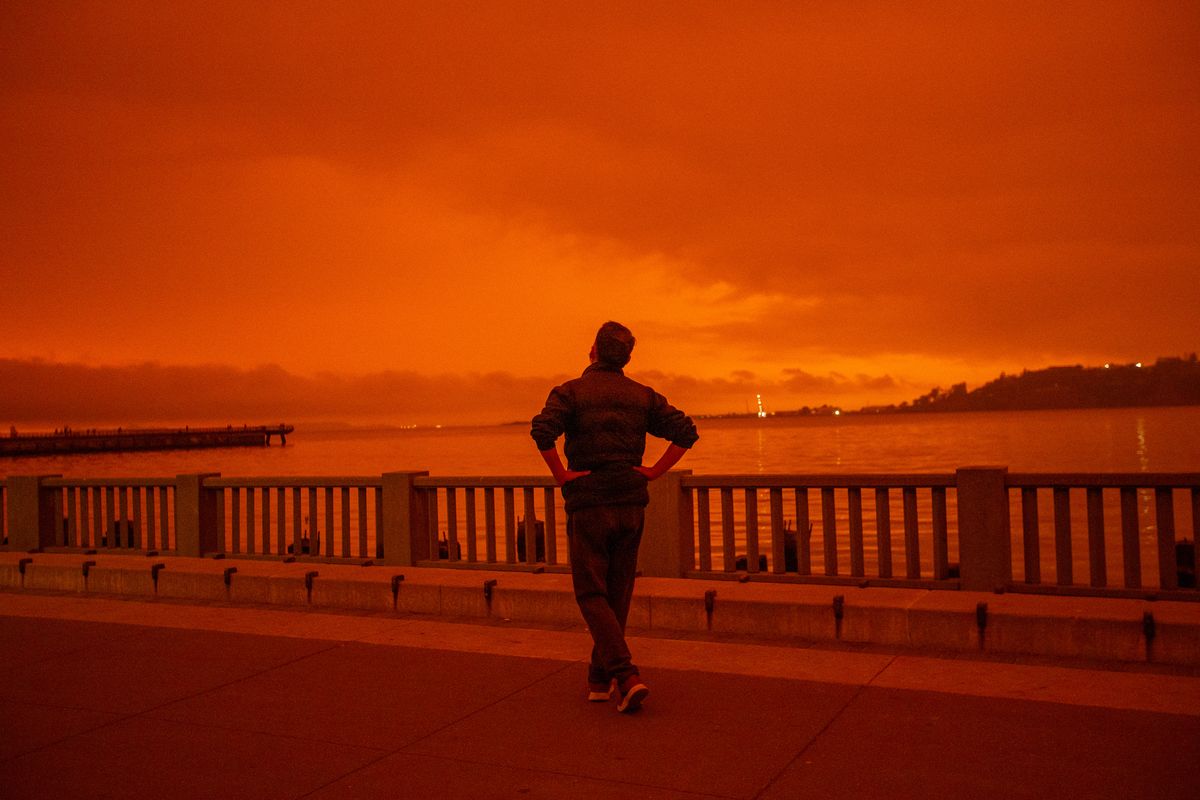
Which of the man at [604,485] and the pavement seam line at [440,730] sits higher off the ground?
the man at [604,485]

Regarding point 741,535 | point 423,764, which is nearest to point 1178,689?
point 423,764

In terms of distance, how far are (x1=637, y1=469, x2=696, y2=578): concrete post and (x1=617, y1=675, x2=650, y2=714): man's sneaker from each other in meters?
3.58

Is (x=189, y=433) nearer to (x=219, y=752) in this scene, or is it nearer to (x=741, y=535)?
(x=741, y=535)

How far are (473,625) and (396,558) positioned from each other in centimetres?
257

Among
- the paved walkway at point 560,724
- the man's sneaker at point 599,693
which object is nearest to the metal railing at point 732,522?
the paved walkway at point 560,724

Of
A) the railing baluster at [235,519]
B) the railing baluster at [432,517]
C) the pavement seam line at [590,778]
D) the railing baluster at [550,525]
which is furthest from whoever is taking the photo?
the railing baluster at [235,519]

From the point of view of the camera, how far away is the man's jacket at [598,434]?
5645 mm

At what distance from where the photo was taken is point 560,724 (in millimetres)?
5426

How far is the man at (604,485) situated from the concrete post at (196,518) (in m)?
7.36

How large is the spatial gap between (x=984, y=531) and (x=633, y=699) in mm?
3813

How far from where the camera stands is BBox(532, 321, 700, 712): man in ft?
18.4

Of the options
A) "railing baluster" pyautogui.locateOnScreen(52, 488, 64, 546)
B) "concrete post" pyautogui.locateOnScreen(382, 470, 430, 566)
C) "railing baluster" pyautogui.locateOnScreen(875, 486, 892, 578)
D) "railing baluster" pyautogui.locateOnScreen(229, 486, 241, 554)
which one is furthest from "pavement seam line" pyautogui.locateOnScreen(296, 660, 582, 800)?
"railing baluster" pyautogui.locateOnScreen(52, 488, 64, 546)

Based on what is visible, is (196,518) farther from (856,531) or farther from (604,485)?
(604,485)

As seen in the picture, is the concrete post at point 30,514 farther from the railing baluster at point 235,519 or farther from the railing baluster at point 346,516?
the railing baluster at point 346,516
